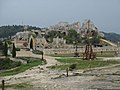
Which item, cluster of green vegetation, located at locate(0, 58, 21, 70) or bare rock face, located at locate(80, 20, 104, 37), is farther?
bare rock face, located at locate(80, 20, 104, 37)

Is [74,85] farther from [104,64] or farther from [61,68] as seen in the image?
[104,64]

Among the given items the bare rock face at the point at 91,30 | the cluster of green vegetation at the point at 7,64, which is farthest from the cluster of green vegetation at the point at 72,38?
the cluster of green vegetation at the point at 7,64

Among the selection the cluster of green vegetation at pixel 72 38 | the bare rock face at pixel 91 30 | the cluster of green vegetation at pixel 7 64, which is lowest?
the cluster of green vegetation at pixel 7 64

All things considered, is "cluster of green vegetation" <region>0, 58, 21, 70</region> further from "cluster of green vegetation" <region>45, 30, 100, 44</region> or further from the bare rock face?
the bare rock face

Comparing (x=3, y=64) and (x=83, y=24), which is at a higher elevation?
(x=83, y=24)

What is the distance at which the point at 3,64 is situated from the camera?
6856cm

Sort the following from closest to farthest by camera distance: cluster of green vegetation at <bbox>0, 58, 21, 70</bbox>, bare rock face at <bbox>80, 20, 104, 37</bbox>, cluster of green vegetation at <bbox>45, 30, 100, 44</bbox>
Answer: cluster of green vegetation at <bbox>0, 58, 21, 70</bbox>
cluster of green vegetation at <bbox>45, 30, 100, 44</bbox>
bare rock face at <bbox>80, 20, 104, 37</bbox>

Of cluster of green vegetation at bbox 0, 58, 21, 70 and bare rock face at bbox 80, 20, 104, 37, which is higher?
bare rock face at bbox 80, 20, 104, 37

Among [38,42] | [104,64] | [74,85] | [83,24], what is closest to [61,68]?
[104,64]

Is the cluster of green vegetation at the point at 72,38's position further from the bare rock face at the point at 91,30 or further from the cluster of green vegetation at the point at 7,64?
the cluster of green vegetation at the point at 7,64

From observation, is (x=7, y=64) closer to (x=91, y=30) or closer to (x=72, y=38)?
(x=72, y=38)

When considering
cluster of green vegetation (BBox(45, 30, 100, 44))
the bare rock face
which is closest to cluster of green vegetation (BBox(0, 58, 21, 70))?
cluster of green vegetation (BBox(45, 30, 100, 44))

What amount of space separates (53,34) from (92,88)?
403 ft

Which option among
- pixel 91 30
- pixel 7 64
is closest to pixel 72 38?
pixel 91 30
